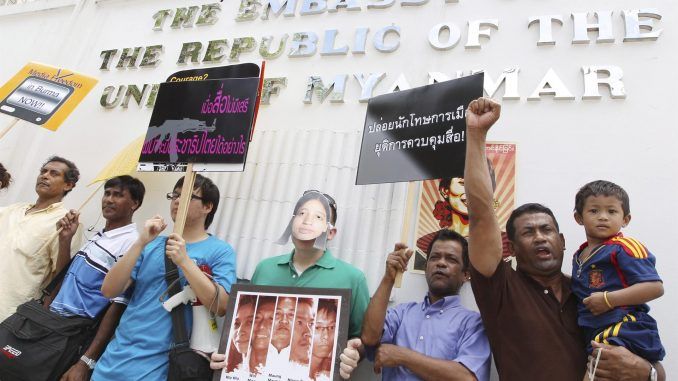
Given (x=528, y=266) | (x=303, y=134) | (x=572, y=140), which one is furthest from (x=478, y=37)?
(x=528, y=266)

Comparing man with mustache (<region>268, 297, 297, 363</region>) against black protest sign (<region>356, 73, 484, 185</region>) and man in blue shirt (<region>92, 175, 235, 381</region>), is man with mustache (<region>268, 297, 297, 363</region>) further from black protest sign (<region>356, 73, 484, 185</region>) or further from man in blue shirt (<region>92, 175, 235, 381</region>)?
black protest sign (<region>356, 73, 484, 185</region>)

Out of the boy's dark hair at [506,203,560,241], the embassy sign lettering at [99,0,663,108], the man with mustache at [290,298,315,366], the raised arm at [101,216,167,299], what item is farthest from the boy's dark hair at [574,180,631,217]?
the raised arm at [101,216,167,299]

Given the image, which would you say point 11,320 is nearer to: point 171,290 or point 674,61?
point 171,290

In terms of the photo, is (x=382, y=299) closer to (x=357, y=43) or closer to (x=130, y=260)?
(x=130, y=260)

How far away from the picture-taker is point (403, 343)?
85.0 inches

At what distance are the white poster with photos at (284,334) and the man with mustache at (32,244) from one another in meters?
1.59

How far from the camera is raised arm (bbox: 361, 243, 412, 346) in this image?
2010 millimetres

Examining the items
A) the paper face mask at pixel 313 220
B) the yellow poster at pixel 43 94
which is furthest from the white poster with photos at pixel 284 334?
the yellow poster at pixel 43 94

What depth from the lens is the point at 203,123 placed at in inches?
109

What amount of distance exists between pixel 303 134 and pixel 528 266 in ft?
6.44

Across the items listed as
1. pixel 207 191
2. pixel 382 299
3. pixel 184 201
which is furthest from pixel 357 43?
pixel 382 299

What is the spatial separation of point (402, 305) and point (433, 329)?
1.03ft

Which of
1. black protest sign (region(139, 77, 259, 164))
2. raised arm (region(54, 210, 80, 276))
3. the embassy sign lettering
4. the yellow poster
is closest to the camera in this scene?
black protest sign (region(139, 77, 259, 164))

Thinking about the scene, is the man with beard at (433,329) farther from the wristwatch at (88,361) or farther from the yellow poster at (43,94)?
the yellow poster at (43,94)
